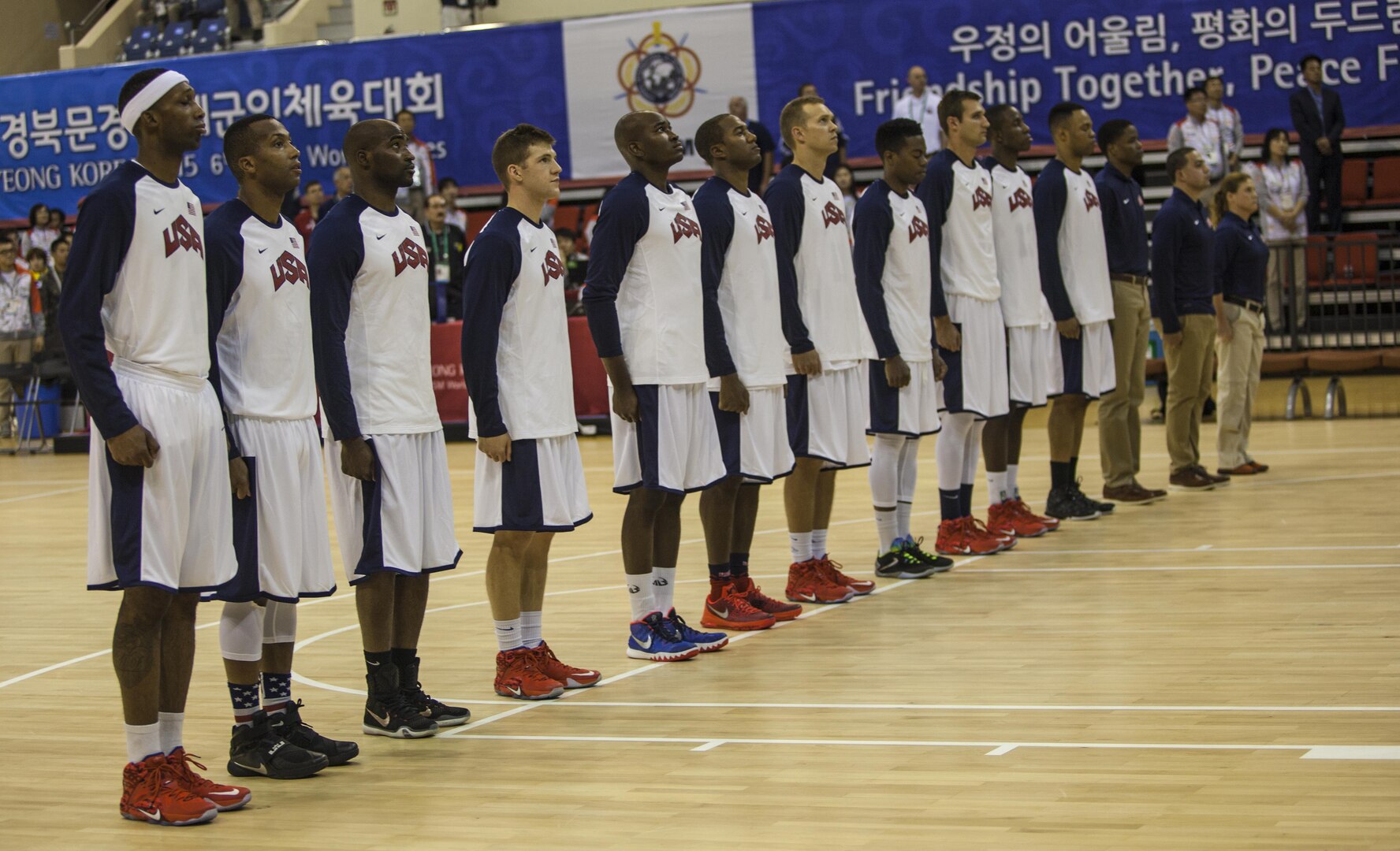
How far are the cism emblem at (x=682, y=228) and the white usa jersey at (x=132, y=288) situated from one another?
7.47 ft

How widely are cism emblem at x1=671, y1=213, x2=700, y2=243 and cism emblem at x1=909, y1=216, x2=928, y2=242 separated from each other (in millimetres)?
1823

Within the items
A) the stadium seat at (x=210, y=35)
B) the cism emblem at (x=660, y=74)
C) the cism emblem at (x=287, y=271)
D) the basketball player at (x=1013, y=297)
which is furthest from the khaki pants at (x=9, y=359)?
the cism emblem at (x=287, y=271)

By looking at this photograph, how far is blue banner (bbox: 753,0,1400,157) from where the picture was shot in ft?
53.3

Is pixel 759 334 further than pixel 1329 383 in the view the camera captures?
No

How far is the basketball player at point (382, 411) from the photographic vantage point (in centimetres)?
551

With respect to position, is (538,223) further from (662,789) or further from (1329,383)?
(1329,383)

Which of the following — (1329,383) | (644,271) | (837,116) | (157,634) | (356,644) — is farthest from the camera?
(837,116)

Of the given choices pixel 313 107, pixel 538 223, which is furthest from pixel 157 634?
pixel 313 107

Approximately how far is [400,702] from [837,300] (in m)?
3.03

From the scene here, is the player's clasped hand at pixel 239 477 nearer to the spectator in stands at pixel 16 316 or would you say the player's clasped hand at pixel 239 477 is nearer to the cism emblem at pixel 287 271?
the cism emblem at pixel 287 271

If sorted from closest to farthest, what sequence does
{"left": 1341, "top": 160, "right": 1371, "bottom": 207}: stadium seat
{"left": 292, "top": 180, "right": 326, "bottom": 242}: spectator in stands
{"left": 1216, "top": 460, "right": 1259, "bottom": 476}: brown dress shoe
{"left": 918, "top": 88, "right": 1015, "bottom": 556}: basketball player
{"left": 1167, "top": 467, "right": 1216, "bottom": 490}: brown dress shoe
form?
{"left": 918, "top": 88, "right": 1015, "bottom": 556}: basketball player, {"left": 1167, "top": 467, "right": 1216, "bottom": 490}: brown dress shoe, {"left": 1216, "top": 460, "right": 1259, "bottom": 476}: brown dress shoe, {"left": 1341, "top": 160, "right": 1371, "bottom": 207}: stadium seat, {"left": 292, "top": 180, "right": 326, "bottom": 242}: spectator in stands

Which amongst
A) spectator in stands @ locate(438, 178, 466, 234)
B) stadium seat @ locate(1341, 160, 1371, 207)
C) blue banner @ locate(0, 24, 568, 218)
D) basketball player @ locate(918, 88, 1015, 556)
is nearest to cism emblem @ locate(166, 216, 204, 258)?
basketball player @ locate(918, 88, 1015, 556)

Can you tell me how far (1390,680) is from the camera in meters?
5.76

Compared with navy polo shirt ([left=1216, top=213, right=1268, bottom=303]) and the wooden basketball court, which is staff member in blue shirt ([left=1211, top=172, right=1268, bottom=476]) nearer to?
navy polo shirt ([left=1216, top=213, right=1268, bottom=303])
